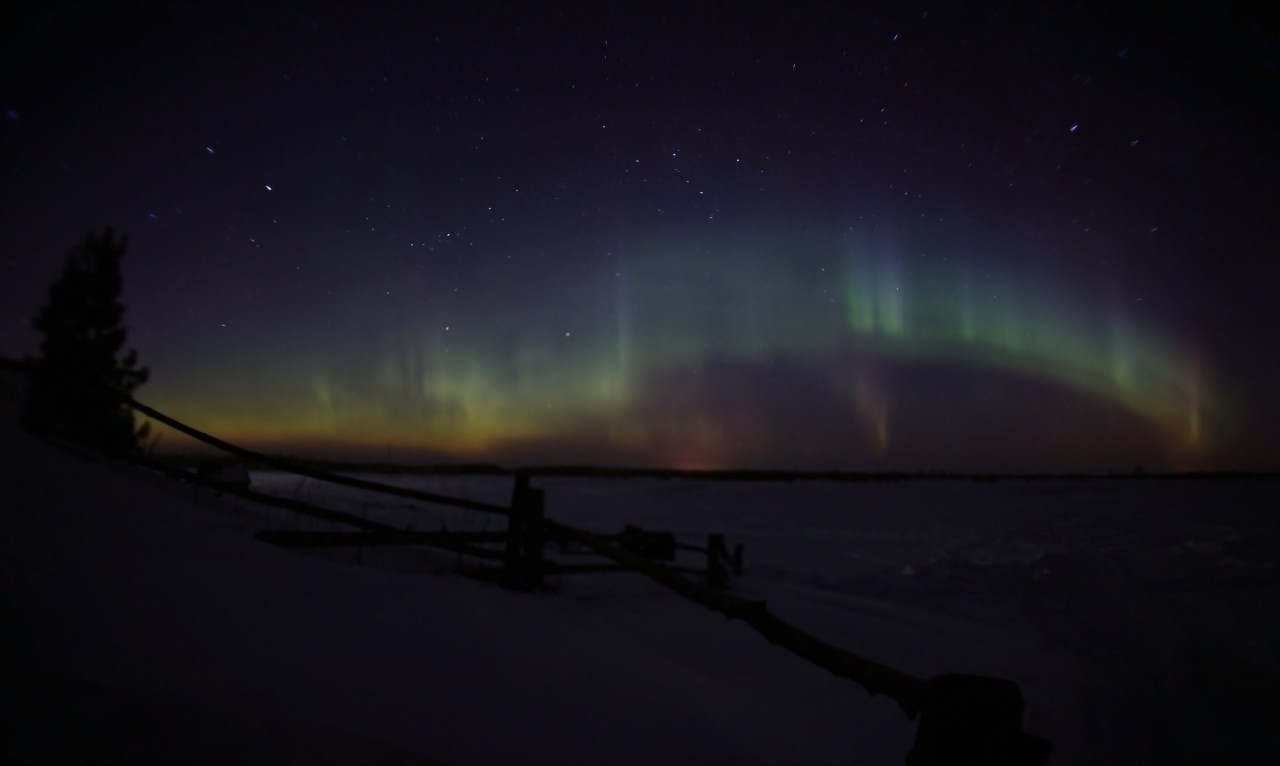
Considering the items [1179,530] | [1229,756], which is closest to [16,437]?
[1229,756]

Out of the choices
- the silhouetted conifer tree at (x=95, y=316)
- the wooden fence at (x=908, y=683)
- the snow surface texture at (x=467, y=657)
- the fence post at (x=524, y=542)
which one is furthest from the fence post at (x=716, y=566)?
the silhouetted conifer tree at (x=95, y=316)

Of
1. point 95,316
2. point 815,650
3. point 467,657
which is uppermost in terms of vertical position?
point 95,316

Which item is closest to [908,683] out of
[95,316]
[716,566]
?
[716,566]

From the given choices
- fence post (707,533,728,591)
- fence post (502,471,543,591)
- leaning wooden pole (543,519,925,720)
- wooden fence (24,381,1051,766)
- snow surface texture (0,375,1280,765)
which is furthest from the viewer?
fence post (707,533,728,591)

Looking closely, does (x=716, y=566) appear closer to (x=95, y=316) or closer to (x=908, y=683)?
(x=908, y=683)

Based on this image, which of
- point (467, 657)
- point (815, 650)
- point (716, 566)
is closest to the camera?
point (815, 650)

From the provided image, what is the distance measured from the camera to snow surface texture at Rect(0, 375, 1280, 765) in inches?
93.4

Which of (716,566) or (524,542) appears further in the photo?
(716,566)

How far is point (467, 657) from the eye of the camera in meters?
3.74

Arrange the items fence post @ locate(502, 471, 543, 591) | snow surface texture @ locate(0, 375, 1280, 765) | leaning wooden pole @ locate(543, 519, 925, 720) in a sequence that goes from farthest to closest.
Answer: fence post @ locate(502, 471, 543, 591) → snow surface texture @ locate(0, 375, 1280, 765) → leaning wooden pole @ locate(543, 519, 925, 720)

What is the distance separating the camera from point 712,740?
351 centimetres

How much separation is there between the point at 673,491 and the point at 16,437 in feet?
113

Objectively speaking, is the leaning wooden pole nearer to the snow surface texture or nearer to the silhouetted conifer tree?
the snow surface texture

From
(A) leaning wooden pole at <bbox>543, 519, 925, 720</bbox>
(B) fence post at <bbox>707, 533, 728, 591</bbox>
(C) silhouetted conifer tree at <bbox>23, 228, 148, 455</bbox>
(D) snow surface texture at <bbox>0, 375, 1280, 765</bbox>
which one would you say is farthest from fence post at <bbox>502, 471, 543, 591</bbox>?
(C) silhouetted conifer tree at <bbox>23, 228, 148, 455</bbox>
